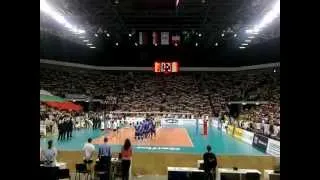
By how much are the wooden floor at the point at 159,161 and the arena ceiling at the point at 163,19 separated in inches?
173

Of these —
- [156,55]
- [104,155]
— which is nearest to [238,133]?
[104,155]

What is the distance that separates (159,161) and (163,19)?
344 inches

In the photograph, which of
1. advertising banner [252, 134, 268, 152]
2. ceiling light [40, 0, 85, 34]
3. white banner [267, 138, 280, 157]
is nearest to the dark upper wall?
ceiling light [40, 0, 85, 34]

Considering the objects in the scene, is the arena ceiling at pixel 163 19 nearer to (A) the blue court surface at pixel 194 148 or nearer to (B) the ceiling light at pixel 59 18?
(B) the ceiling light at pixel 59 18

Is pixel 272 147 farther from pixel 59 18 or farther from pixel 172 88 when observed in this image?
pixel 172 88

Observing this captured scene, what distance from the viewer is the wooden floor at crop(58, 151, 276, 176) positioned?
1394 centimetres

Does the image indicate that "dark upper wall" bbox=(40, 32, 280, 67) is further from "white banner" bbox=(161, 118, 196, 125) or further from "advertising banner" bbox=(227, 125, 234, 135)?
"advertising banner" bbox=(227, 125, 234, 135)

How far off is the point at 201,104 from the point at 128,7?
24270mm

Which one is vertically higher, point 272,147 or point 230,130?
point 272,147

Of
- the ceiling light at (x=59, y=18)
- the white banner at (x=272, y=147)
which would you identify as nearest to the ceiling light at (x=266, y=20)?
the white banner at (x=272, y=147)

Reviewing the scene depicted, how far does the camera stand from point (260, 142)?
17266 millimetres

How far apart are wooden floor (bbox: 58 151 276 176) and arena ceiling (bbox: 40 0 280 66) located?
4405mm
